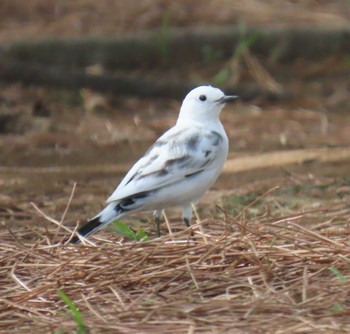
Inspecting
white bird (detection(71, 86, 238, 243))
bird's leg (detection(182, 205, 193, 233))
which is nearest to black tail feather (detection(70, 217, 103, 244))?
white bird (detection(71, 86, 238, 243))

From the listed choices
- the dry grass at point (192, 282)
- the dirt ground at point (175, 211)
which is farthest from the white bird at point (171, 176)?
the dry grass at point (192, 282)

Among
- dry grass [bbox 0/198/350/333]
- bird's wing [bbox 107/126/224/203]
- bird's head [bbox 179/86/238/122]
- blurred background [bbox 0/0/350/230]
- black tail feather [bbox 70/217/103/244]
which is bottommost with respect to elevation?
blurred background [bbox 0/0/350/230]

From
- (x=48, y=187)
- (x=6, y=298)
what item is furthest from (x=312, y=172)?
(x=6, y=298)

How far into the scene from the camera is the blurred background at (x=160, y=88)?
27.6ft

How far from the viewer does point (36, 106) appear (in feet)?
35.5

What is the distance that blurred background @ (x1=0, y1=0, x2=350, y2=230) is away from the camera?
332 inches

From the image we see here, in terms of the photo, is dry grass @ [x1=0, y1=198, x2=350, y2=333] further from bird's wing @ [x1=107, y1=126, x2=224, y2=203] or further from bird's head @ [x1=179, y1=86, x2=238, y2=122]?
bird's head @ [x1=179, y1=86, x2=238, y2=122]

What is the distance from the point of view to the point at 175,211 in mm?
7574

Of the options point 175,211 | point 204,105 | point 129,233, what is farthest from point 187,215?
point 175,211

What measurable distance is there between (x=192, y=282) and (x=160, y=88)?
6279 millimetres

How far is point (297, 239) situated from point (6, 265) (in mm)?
1353

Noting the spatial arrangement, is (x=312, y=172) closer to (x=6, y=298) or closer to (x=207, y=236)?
(x=207, y=236)

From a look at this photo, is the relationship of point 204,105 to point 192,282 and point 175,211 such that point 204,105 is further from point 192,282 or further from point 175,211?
point 192,282

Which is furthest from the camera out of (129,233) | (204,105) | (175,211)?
(175,211)
